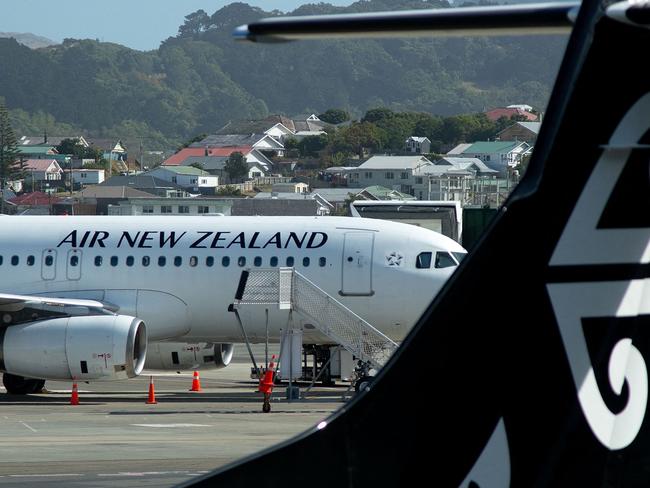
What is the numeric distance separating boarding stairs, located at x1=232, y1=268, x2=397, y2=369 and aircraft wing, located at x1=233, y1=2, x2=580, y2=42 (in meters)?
20.5

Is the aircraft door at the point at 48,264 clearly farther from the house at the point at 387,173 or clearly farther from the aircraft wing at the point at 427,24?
the house at the point at 387,173

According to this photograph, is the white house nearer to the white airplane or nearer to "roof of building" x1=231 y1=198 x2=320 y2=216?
"roof of building" x1=231 y1=198 x2=320 y2=216

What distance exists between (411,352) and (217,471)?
113cm

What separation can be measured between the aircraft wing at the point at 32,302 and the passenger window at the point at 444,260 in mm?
6880

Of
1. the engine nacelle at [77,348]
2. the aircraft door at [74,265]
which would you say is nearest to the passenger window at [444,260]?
the engine nacelle at [77,348]

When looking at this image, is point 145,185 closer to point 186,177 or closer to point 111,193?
point 111,193

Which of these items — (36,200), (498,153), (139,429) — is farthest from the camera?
(498,153)

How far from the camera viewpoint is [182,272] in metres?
27.5

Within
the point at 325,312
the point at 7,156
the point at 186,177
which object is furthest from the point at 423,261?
the point at 7,156

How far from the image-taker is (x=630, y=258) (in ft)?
19.7

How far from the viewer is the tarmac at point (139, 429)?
1672cm

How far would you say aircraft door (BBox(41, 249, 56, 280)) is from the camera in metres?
27.7

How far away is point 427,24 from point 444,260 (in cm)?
2094

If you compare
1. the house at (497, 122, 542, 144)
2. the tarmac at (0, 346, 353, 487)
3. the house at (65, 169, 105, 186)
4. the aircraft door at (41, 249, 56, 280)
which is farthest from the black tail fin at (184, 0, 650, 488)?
the house at (497, 122, 542, 144)
